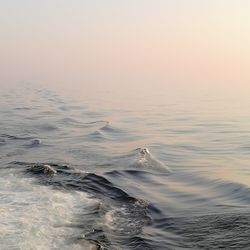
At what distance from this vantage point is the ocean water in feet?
26.5

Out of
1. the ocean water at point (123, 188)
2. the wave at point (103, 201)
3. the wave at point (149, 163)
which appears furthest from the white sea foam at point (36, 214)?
the wave at point (149, 163)

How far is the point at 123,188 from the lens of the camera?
39.8 ft

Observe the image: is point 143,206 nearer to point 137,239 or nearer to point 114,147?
point 137,239

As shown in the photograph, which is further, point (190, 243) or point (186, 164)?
point (186, 164)

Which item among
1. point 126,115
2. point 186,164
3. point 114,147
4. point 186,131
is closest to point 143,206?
point 186,164

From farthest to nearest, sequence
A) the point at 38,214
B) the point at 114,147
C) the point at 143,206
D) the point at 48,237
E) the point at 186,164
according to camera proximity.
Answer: the point at 114,147 → the point at 186,164 → the point at 143,206 → the point at 38,214 → the point at 48,237

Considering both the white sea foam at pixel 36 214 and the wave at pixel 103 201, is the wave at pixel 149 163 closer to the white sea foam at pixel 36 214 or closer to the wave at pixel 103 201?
the wave at pixel 103 201

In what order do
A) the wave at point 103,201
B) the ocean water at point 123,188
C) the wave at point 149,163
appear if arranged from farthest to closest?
the wave at point 149,163
the wave at point 103,201
the ocean water at point 123,188

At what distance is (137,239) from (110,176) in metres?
5.47

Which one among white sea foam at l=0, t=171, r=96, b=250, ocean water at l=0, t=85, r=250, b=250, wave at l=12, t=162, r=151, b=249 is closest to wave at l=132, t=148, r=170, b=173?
ocean water at l=0, t=85, r=250, b=250

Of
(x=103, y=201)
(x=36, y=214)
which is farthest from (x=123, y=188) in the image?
(x=36, y=214)

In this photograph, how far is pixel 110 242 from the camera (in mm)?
7789

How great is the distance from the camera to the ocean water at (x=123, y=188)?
8.06 metres

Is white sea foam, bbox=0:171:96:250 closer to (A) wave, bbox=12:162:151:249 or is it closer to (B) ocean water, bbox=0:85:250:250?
(B) ocean water, bbox=0:85:250:250
